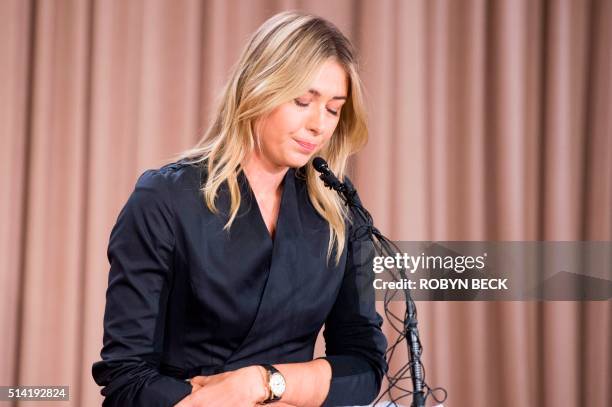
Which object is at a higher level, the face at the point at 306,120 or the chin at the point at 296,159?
the face at the point at 306,120

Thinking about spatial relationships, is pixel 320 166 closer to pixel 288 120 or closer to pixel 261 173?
pixel 288 120

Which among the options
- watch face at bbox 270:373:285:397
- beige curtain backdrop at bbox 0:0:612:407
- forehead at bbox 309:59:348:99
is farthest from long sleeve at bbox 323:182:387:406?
beige curtain backdrop at bbox 0:0:612:407

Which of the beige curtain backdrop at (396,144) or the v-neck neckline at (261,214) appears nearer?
the v-neck neckline at (261,214)

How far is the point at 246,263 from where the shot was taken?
141 centimetres

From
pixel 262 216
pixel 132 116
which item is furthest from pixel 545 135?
pixel 262 216

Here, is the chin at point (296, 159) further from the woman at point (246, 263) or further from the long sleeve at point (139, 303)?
the long sleeve at point (139, 303)

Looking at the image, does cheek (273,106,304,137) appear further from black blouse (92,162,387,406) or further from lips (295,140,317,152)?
black blouse (92,162,387,406)

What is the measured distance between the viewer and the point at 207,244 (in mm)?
1384

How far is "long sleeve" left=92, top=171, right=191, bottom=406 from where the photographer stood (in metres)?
1.26

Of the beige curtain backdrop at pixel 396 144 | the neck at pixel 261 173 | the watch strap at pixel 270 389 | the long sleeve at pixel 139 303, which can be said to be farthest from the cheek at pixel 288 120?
the beige curtain backdrop at pixel 396 144

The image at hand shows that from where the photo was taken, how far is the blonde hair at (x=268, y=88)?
1.36 metres

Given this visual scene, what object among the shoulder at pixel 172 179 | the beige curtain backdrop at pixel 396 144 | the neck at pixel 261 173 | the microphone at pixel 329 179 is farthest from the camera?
the beige curtain backdrop at pixel 396 144

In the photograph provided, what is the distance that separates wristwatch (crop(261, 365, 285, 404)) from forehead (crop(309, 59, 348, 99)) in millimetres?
496

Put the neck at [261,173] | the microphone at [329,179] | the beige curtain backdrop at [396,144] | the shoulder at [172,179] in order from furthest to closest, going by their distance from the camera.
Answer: the beige curtain backdrop at [396,144], the neck at [261,173], the shoulder at [172,179], the microphone at [329,179]
